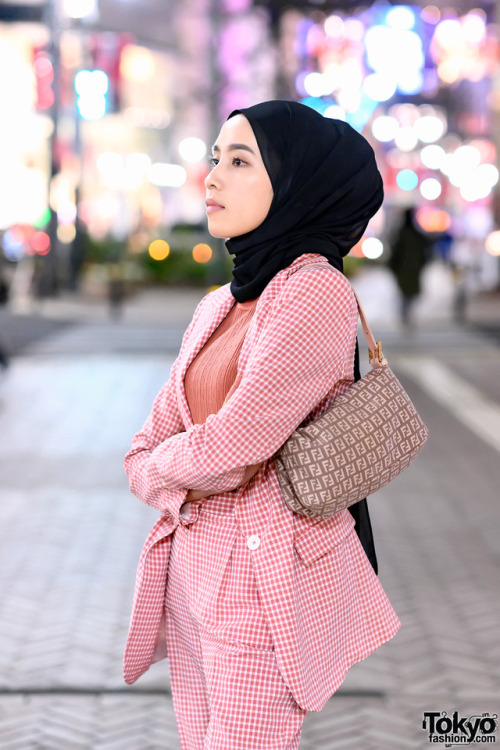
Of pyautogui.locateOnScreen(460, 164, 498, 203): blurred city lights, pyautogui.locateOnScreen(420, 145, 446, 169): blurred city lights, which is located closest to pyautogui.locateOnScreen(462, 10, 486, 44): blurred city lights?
pyautogui.locateOnScreen(460, 164, 498, 203): blurred city lights

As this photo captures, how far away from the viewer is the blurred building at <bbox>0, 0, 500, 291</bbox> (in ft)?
92.3

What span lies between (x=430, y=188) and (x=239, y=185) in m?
66.0

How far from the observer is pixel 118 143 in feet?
166

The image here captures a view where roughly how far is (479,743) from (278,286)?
2.20 m

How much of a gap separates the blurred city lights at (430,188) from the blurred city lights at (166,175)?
16.7 meters

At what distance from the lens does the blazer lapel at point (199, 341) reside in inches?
103

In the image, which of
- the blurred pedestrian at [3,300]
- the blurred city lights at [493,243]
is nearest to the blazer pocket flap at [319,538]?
the blurred pedestrian at [3,300]

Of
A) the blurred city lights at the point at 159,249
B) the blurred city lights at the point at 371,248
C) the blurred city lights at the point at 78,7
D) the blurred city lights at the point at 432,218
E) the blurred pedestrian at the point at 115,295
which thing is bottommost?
the blurred city lights at the point at 432,218

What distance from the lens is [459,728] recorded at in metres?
4.09

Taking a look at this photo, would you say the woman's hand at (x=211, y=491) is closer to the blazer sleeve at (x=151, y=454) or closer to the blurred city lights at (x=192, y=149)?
the blazer sleeve at (x=151, y=454)

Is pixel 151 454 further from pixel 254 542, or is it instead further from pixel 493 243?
pixel 493 243

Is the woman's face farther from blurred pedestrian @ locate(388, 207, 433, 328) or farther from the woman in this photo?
blurred pedestrian @ locate(388, 207, 433, 328)

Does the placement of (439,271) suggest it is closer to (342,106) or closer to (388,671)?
(342,106)

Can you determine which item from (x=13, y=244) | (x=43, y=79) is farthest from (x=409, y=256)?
→ (x=13, y=244)
